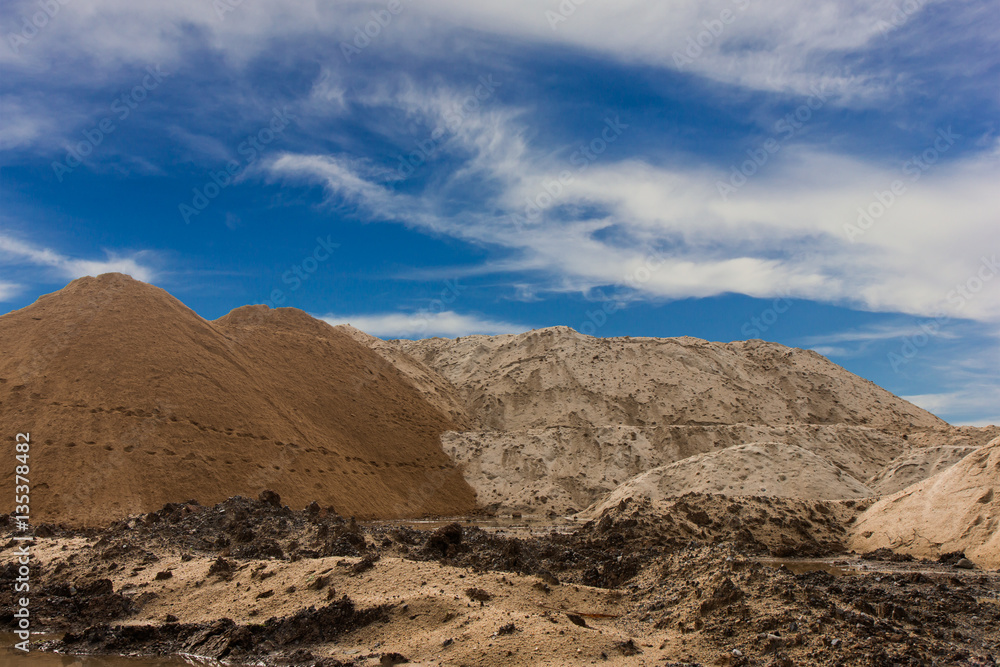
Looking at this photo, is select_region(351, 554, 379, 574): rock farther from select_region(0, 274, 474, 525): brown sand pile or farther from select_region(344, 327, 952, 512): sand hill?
select_region(344, 327, 952, 512): sand hill

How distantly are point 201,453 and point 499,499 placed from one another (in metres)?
17.2

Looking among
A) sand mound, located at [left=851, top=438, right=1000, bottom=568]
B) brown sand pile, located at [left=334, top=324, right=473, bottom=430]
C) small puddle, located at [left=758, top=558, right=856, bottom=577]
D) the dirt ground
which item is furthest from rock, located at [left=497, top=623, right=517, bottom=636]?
brown sand pile, located at [left=334, top=324, right=473, bottom=430]

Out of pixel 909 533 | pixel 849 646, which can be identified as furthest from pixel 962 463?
pixel 849 646

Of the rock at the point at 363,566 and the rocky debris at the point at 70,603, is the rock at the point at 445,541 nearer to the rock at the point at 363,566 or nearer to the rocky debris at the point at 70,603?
the rock at the point at 363,566

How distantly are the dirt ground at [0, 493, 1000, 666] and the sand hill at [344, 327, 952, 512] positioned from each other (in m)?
21.3

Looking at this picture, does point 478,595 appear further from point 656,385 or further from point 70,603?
point 656,385

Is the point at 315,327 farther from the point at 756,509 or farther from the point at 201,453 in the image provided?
the point at 756,509

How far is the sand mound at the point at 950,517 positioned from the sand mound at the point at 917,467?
29.0ft

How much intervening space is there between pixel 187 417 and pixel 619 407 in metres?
33.6

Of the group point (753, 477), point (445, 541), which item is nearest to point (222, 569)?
point (445, 541)

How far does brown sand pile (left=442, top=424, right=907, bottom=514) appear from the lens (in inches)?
1420

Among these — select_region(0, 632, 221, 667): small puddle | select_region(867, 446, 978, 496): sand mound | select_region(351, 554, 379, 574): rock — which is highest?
select_region(867, 446, 978, 496): sand mound

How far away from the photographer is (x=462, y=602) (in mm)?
9609

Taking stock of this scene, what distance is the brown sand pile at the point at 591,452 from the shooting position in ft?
118
